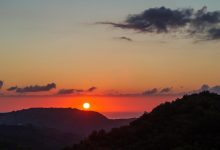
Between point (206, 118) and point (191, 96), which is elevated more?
point (191, 96)

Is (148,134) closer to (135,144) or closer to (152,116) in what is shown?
(135,144)

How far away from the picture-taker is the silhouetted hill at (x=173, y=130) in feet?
215

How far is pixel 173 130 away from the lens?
2840 inches

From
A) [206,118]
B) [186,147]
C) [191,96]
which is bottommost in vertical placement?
[186,147]

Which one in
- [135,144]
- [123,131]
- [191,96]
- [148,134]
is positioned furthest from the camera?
[191,96]

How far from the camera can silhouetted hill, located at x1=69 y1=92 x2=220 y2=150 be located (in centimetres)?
6550

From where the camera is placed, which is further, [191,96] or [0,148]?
[0,148]

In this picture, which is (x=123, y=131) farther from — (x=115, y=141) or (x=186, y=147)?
(x=186, y=147)

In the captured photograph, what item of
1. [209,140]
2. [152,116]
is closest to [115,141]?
[152,116]

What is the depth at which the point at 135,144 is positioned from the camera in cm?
7038

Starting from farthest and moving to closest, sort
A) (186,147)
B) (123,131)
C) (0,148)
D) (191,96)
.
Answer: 1. (0,148)
2. (191,96)
3. (123,131)
4. (186,147)

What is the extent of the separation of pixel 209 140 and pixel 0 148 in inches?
4883

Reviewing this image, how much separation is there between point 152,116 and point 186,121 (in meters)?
11.2

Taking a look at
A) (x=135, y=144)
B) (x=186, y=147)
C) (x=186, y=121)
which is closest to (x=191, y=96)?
(x=186, y=121)
